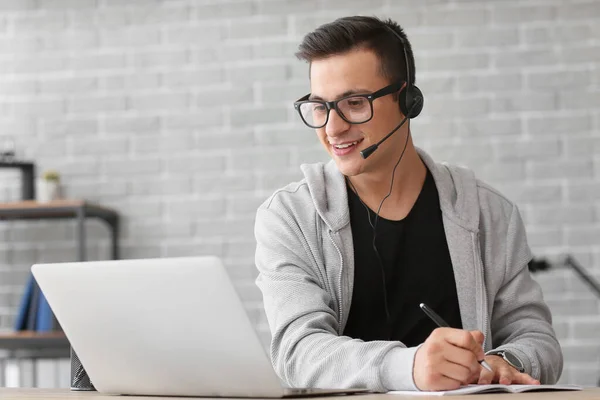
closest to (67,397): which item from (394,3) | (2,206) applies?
(2,206)

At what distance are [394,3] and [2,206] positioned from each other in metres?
1.69

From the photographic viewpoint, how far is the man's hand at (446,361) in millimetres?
1261

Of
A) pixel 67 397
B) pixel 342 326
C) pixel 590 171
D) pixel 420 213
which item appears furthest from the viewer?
pixel 590 171

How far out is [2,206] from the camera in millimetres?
3480

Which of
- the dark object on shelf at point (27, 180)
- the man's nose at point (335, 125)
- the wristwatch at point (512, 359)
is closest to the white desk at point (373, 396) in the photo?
the wristwatch at point (512, 359)

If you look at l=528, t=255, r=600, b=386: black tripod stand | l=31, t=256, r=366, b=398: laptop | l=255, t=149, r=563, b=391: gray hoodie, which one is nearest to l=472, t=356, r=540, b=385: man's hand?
l=255, t=149, r=563, b=391: gray hoodie

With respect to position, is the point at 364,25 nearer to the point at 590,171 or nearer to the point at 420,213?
the point at 420,213

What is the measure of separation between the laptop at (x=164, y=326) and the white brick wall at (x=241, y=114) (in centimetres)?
237

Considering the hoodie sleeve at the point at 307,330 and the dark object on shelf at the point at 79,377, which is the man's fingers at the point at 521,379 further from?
the dark object on shelf at the point at 79,377

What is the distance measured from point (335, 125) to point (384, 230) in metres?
0.25

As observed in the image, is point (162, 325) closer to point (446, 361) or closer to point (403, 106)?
point (446, 361)

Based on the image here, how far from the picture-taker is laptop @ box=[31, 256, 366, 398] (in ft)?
3.57

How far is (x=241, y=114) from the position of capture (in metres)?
3.64

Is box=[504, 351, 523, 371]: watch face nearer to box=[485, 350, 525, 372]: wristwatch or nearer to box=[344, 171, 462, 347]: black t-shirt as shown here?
box=[485, 350, 525, 372]: wristwatch
